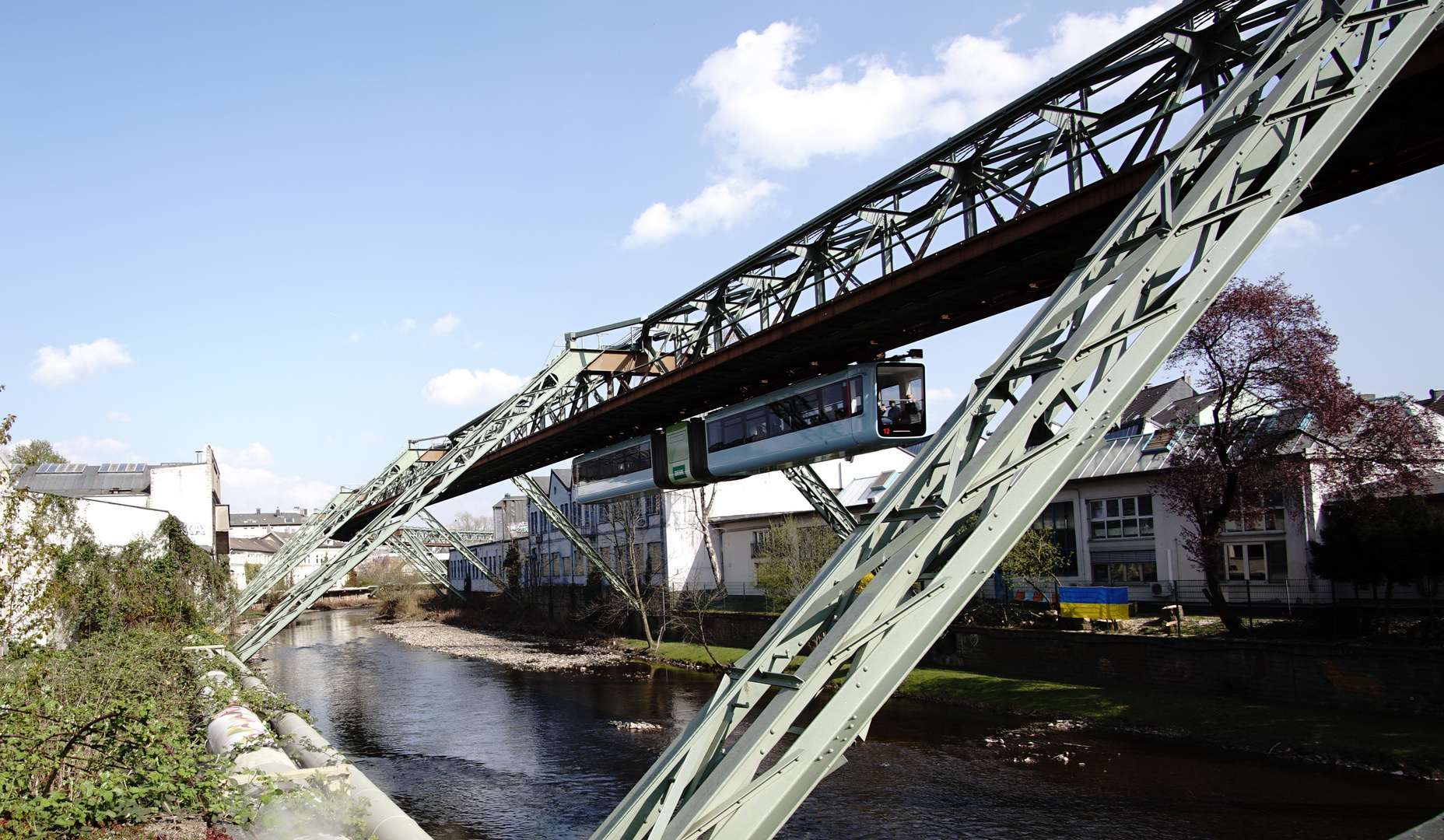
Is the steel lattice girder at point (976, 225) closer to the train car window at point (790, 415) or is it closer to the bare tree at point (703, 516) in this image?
the train car window at point (790, 415)

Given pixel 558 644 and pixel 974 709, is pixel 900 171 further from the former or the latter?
pixel 558 644

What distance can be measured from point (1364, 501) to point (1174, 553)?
331 inches

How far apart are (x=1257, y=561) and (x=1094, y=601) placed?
16.5 feet

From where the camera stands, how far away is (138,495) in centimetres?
4372

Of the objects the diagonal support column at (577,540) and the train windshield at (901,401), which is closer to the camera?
the train windshield at (901,401)

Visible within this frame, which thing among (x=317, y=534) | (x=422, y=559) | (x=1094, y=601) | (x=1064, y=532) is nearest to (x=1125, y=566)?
(x=1064, y=532)

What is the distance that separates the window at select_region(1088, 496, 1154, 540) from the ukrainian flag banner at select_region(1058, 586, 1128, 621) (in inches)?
72.1

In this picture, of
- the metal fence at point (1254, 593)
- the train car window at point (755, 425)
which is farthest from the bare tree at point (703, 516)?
the train car window at point (755, 425)

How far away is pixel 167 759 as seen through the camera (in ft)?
28.0

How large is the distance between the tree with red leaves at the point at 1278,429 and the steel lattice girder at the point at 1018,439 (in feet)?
50.8

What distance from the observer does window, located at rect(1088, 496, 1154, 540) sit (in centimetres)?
2980

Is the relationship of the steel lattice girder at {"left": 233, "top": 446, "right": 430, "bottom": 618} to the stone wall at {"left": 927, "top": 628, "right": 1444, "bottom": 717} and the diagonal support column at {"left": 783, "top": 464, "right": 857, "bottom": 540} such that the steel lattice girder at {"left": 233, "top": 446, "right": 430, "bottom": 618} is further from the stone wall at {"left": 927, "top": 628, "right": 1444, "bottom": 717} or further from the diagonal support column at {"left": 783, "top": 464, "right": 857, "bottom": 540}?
the stone wall at {"left": 927, "top": 628, "right": 1444, "bottom": 717}

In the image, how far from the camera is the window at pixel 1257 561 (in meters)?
27.1

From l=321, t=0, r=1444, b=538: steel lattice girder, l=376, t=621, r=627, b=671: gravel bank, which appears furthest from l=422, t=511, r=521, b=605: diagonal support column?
l=321, t=0, r=1444, b=538: steel lattice girder
